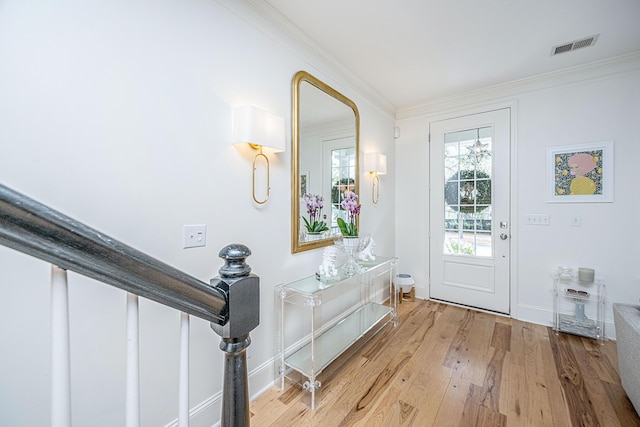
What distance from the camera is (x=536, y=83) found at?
9.34 ft

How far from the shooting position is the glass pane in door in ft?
10.3

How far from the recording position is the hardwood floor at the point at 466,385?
5.32 feet

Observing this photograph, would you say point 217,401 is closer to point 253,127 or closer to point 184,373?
point 184,373

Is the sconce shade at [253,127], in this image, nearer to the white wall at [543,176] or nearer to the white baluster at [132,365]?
the white baluster at [132,365]

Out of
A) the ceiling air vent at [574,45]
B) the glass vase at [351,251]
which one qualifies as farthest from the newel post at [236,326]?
the ceiling air vent at [574,45]

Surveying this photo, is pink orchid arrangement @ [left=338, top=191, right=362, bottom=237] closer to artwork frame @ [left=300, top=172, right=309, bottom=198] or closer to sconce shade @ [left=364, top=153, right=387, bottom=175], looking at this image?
artwork frame @ [left=300, top=172, right=309, bottom=198]

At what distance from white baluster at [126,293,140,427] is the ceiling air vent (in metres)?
3.39

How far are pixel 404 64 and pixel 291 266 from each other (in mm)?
2150

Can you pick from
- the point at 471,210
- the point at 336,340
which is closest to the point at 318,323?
the point at 336,340

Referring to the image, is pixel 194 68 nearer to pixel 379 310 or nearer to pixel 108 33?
pixel 108 33

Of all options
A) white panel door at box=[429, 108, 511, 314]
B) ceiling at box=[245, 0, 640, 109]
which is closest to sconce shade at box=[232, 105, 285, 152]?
ceiling at box=[245, 0, 640, 109]

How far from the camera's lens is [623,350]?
66.5 inches

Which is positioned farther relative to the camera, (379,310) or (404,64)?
(379,310)

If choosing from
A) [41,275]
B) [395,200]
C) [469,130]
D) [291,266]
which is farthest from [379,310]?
[41,275]
